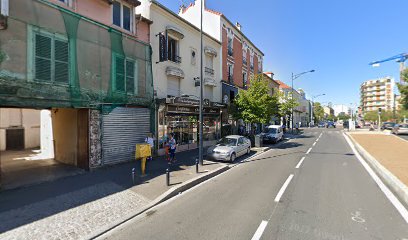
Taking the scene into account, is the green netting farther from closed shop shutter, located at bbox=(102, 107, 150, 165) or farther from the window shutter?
the window shutter

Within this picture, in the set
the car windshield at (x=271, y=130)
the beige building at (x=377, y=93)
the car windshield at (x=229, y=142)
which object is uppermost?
the beige building at (x=377, y=93)

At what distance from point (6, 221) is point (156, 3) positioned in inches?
508

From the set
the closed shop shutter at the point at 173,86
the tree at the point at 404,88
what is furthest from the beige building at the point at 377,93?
the closed shop shutter at the point at 173,86

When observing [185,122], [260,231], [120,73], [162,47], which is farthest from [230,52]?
[260,231]

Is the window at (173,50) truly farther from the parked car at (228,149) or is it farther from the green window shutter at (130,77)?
the parked car at (228,149)

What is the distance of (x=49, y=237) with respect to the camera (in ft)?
15.2

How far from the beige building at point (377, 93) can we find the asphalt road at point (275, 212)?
120 m

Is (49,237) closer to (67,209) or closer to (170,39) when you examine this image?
(67,209)

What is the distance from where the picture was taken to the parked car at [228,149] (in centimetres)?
1231

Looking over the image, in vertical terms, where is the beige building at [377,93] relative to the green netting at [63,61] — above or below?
above

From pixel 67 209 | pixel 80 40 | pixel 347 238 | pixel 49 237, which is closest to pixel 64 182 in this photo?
pixel 67 209

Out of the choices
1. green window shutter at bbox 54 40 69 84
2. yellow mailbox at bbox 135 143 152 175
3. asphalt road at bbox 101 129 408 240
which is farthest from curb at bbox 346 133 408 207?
green window shutter at bbox 54 40 69 84

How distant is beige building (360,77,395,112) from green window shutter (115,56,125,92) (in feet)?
401

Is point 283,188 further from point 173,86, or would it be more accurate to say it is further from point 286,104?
point 286,104
